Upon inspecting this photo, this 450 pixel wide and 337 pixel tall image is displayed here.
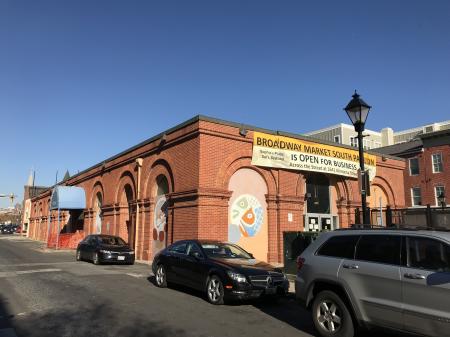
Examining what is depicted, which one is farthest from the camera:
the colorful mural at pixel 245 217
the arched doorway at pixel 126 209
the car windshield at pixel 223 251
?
the arched doorway at pixel 126 209

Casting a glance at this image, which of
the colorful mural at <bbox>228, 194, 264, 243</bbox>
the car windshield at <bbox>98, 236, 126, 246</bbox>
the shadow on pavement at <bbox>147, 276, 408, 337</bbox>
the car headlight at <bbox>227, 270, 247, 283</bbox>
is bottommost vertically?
the shadow on pavement at <bbox>147, 276, 408, 337</bbox>

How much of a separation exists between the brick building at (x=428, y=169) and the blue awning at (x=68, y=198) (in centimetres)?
3522

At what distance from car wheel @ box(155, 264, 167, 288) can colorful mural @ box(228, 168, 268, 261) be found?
6.28m

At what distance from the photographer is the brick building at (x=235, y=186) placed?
17.8 m

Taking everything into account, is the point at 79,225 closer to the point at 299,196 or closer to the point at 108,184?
the point at 108,184

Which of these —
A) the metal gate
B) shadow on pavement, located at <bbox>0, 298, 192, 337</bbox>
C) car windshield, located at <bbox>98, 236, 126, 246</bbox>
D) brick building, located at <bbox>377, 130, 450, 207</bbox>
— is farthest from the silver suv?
brick building, located at <bbox>377, 130, 450, 207</bbox>

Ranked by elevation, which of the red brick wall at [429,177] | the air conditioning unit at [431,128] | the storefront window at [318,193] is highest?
the air conditioning unit at [431,128]

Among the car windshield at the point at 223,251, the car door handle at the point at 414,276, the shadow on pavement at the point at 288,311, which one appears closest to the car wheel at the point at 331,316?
the shadow on pavement at the point at 288,311

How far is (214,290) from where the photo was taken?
382 inches

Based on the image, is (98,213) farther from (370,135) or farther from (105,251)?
(370,135)

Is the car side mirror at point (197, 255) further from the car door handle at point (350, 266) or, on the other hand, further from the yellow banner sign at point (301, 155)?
the yellow banner sign at point (301, 155)

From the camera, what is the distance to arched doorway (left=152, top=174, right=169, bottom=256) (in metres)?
20.6

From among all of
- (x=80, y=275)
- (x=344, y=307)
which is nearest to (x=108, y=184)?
(x=80, y=275)

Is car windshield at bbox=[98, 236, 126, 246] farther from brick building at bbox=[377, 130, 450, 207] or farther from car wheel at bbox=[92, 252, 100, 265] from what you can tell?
brick building at bbox=[377, 130, 450, 207]
